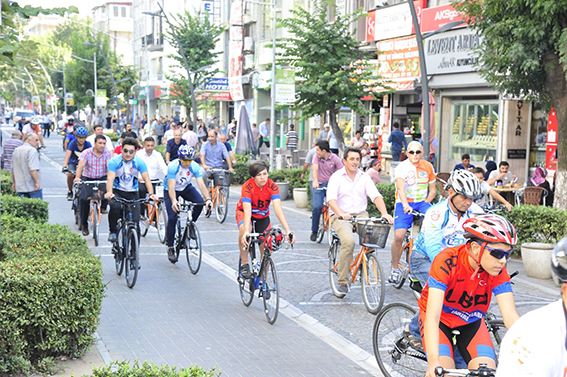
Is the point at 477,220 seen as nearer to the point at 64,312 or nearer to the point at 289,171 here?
the point at 64,312

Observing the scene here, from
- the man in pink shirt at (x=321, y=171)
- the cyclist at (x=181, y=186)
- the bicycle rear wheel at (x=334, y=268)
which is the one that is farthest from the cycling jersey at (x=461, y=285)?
the man in pink shirt at (x=321, y=171)

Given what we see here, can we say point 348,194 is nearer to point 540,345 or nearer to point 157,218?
point 157,218

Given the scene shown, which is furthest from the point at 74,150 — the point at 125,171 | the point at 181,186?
the point at 181,186

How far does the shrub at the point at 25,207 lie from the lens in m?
11.4

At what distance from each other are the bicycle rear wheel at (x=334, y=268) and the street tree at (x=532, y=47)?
5.85 m

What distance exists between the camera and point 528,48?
1365 centimetres

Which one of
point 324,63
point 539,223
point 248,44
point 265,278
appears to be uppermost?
point 248,44

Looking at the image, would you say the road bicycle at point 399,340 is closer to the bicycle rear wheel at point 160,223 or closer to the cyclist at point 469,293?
the cyclist at point 469,293

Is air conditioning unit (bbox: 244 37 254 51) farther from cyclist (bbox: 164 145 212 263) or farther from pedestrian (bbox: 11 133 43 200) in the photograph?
cyclist (bbox: 164 145 212 263)

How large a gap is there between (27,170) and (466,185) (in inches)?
387

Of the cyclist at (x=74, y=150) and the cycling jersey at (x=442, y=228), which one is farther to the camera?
the cyclist at (x=74, y=150)

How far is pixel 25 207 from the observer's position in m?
11.5

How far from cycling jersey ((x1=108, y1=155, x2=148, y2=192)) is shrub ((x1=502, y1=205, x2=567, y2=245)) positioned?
19.2 feet

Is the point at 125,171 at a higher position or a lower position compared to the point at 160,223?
higher
